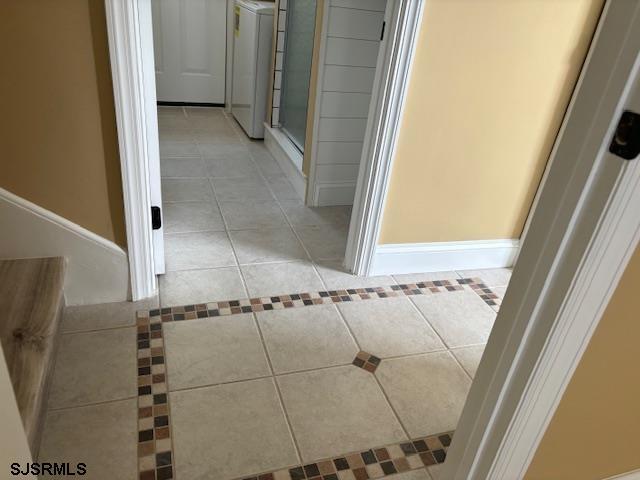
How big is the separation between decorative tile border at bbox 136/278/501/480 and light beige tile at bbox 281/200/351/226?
770mm

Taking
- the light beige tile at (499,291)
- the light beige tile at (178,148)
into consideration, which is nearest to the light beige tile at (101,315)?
the light beige tile at (499,291)

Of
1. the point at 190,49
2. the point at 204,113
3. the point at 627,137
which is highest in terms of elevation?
the point at 627,137

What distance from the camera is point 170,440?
52.7 inches

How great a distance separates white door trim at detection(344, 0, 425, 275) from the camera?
172 cm

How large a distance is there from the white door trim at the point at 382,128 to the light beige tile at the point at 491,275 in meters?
0.49

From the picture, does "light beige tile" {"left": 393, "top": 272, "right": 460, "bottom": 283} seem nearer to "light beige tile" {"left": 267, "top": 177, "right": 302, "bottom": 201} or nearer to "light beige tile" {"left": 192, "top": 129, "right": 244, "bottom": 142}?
"light beige tile" {"left": 267, "top": 177, "right": 302, "bottom": 201}

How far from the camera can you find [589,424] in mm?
1075

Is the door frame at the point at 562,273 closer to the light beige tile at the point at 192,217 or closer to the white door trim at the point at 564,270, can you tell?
the white door trim at the point at 564,270

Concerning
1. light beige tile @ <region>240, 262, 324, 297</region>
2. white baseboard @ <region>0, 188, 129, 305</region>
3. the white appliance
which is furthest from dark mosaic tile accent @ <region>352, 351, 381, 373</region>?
the white appliance

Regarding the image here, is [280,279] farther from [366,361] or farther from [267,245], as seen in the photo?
[366,361]

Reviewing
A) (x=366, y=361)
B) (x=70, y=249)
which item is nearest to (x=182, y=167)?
(x=70, y=249)

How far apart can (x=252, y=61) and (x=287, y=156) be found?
32.2 inches

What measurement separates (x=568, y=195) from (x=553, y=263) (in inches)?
4.6

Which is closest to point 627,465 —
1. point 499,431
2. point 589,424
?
point 589,424
